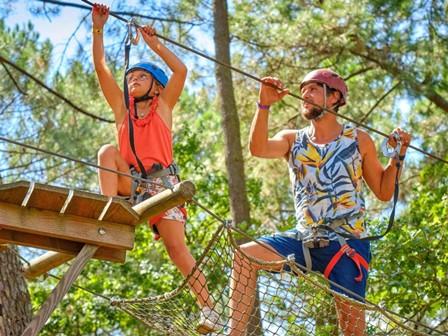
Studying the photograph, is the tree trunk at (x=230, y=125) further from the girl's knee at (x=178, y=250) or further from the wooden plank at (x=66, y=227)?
the wooden plank at (x=66, y=227)

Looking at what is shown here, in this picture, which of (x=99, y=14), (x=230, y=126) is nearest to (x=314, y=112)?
(x=99, y=14)

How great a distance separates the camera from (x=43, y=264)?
15.2 ft

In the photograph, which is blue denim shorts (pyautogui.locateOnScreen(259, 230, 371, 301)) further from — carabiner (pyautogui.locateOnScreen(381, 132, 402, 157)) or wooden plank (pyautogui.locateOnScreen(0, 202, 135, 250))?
wooden plank (pyautogui.locateOnScreen(0, 202, 135, 250))

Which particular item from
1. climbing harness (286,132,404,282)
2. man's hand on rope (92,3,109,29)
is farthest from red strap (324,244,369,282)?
man's hand on rope (92,3,109,29)

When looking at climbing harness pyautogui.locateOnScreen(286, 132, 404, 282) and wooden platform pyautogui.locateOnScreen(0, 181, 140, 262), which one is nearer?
wooden platform pyautogui.locateOnScreen(0, 181, 140, 262)

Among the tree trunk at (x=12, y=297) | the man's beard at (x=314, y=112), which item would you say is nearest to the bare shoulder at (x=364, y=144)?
the man's beard at (x=314, y=112)

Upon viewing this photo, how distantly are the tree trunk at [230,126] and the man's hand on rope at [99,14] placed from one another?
10.2 ft

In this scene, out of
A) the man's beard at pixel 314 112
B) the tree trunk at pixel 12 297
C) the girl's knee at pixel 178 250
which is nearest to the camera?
the girl's knee at pixel 178 250

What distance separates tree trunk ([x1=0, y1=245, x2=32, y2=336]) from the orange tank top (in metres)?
0.92

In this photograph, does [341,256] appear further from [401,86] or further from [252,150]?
[401,86]

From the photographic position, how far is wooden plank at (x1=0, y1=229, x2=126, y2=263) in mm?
3848

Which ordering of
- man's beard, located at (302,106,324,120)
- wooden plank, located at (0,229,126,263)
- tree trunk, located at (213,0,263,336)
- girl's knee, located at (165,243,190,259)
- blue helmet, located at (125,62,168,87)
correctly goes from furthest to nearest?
1. tree trunk, located at (213,0,263,336)
2. blue helmet, located at (125,62,168,87)
3. man's beard, located at (302,106,324,120)
4. girl's knee, located at (165,243,190,259)
5. wooden plank, located at (0,229,126,263)

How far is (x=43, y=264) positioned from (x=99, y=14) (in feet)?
3.31

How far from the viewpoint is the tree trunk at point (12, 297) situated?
16.1ft
